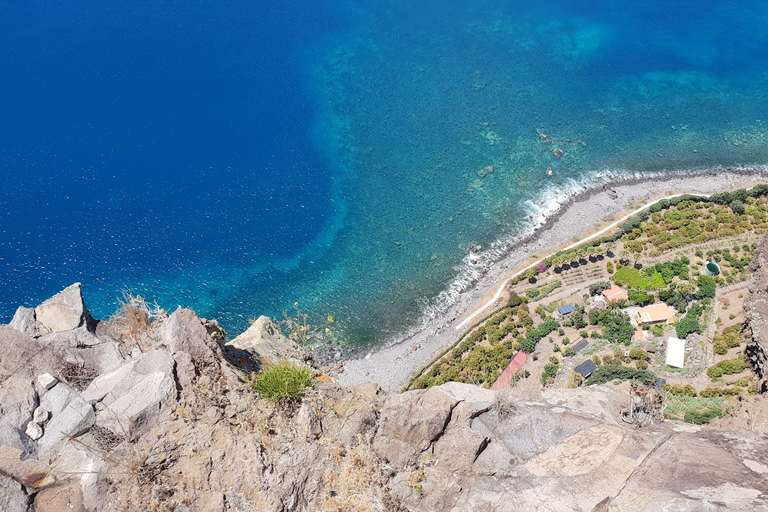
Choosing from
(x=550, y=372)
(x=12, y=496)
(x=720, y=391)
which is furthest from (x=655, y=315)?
(x=12, y=496)

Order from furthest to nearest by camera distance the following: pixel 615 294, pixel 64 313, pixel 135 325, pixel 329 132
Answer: pixel 329 132 → pixel 615 294 → pixel 64 313 → pixel 135 325

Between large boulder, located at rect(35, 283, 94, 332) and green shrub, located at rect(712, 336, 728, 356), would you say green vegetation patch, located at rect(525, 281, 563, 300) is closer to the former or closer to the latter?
green shrub, located at rect(712, 336, 728, 356)

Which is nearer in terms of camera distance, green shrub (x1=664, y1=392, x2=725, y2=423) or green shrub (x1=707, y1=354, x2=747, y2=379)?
green shrub (x1=664, y1=392, x2=725, y2=423)

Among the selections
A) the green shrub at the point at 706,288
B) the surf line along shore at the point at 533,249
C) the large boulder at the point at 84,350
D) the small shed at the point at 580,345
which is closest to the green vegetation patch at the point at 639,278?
the green shrub at the point at 706,288

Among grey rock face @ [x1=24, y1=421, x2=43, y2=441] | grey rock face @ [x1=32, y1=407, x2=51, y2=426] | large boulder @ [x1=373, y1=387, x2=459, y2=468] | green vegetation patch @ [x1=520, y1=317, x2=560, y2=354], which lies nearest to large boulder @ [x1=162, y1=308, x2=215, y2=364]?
grey rock face @ [x1=32, y1=407, x2=51, y2=426]

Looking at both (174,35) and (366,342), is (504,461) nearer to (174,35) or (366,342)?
(366,342)

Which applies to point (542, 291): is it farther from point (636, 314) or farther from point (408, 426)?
point (408, 426)
